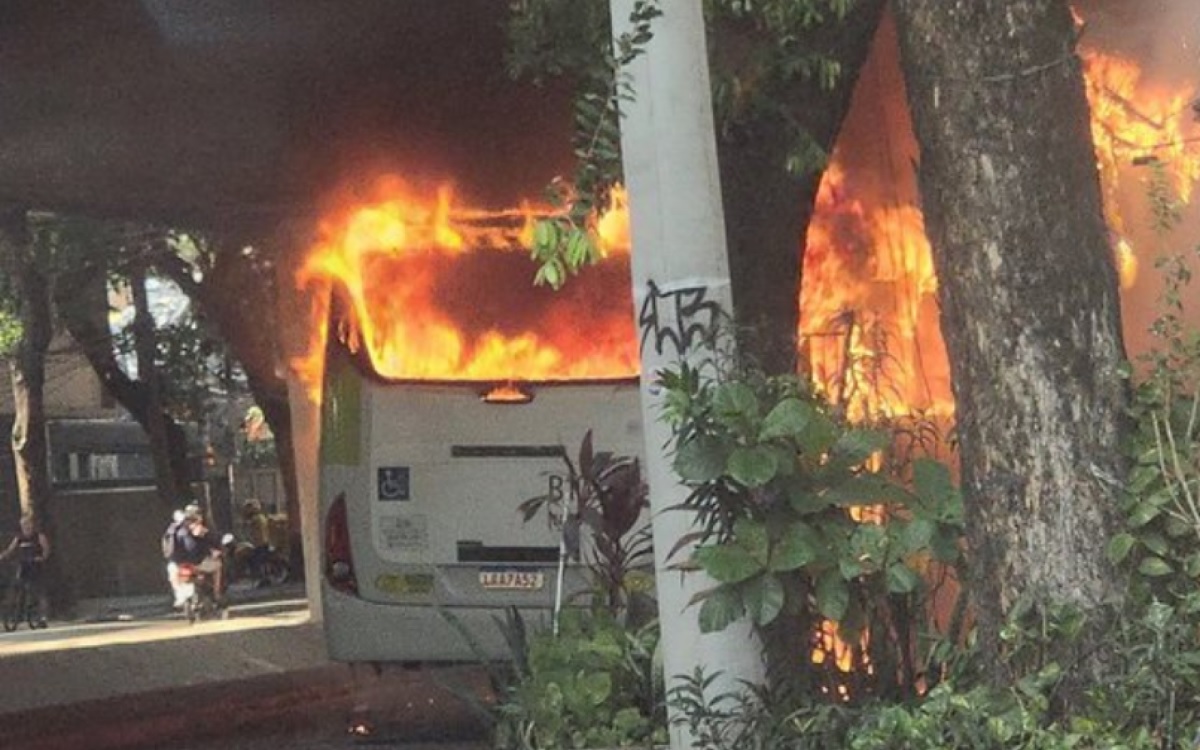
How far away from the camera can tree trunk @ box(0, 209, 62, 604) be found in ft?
82.1

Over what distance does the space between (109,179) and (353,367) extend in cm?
585

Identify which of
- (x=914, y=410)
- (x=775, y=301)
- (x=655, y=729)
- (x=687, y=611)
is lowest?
(x=655, y=729)

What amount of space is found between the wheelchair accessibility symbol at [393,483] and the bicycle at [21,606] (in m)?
18.1

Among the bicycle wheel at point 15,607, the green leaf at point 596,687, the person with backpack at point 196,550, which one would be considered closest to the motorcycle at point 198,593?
the person with backpack at point 196,550

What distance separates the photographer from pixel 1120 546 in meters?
4.53

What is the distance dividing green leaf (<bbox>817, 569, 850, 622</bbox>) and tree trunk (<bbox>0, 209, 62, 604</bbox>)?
67.2 ft

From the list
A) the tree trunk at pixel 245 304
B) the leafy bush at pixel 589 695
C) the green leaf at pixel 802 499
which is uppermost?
the tree trunk at pixel 245 304

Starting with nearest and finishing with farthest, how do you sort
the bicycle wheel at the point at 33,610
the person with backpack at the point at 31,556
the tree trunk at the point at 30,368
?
the tree trunk at the point at 30,368 → the person with backpack at the point at 31,556 → the bicycle wheel at the point at 33,610

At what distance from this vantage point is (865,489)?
15.6 feet

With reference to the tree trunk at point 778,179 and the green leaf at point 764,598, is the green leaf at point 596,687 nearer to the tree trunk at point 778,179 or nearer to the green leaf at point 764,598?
the tree trunk at point 778,179

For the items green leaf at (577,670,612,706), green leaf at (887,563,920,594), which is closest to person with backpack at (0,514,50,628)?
green leaf at (577,670,612,706)

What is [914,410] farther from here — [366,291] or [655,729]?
[366,291]

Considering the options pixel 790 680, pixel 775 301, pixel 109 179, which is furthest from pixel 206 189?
pixel 790 680

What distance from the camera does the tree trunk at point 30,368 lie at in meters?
25.0
